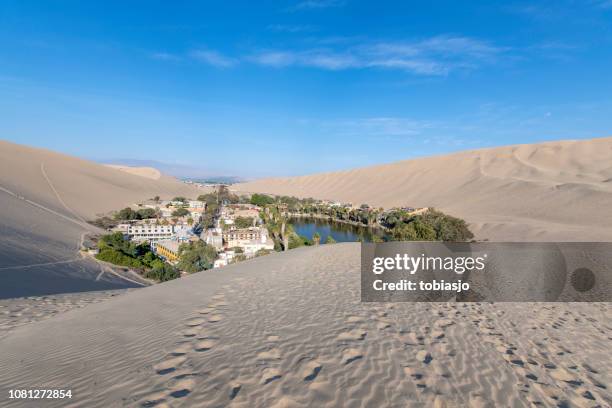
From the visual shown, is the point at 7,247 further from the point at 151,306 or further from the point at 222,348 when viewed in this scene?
the point at 222,348

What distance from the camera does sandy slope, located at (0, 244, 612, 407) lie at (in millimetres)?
3023

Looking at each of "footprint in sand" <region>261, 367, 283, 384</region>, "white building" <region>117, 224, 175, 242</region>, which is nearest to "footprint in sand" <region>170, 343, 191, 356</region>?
"footprint in sand" <region>261, 367, 283, 384</region>

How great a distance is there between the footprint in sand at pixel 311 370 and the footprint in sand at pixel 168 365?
139cm

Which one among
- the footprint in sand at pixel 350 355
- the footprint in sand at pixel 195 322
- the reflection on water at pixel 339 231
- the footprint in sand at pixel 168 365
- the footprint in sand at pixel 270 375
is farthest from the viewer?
the reflection on water at pixel 339 231

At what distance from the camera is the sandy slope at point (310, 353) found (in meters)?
3.02

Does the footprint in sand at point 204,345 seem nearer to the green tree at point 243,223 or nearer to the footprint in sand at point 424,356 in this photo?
the footprint in sand at point 424,356

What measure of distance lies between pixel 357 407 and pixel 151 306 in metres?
4.47

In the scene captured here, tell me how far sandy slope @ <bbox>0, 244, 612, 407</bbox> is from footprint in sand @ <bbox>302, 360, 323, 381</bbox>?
11 mm

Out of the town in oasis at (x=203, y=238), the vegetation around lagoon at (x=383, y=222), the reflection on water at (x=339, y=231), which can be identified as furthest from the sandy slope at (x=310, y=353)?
the reflection on water at (x=339, y=231)

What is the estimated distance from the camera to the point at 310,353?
3.76m

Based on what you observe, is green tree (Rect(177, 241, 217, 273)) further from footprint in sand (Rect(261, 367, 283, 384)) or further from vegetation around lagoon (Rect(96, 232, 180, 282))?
footprint in sand (Rect(261, 367, 283, 384))

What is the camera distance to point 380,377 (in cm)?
327

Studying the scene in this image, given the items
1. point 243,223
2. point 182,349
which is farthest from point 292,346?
point 243,223

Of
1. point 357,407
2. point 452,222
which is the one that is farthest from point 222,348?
point 452,222
